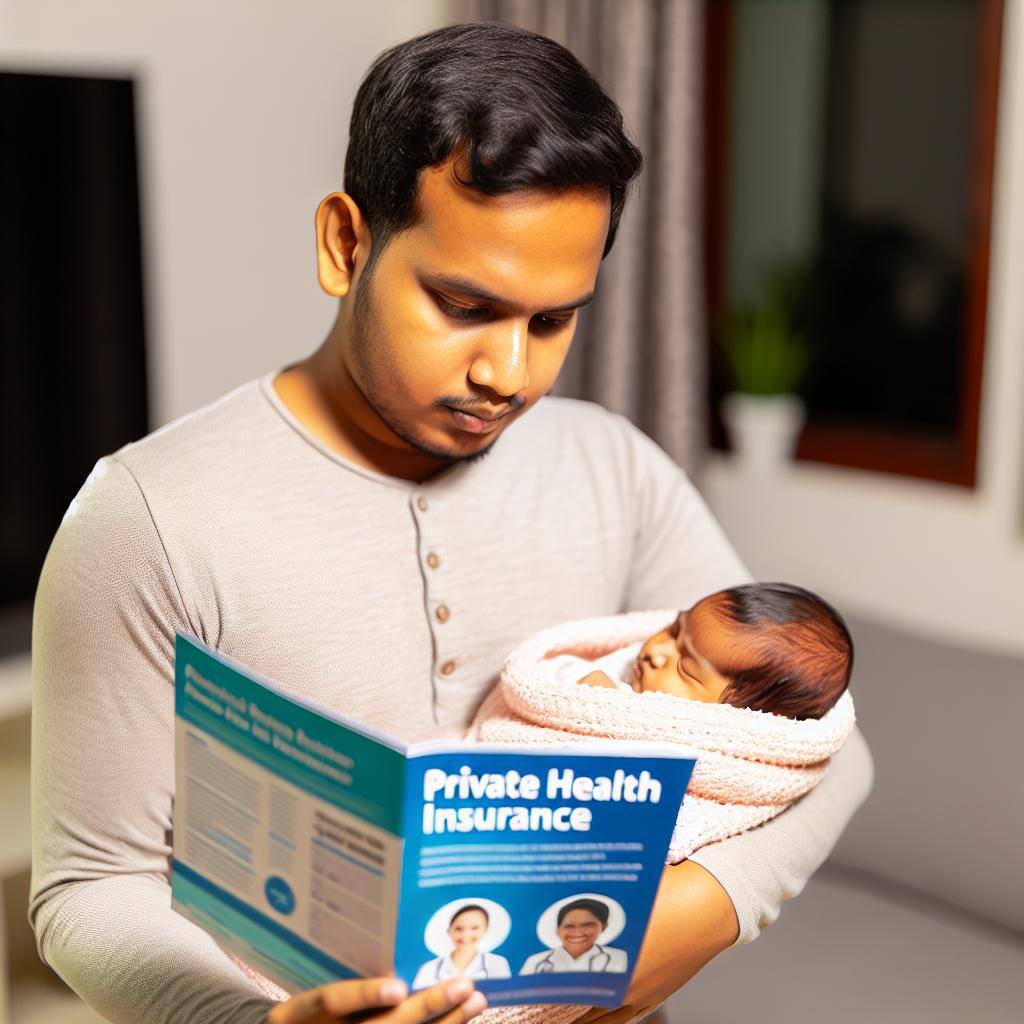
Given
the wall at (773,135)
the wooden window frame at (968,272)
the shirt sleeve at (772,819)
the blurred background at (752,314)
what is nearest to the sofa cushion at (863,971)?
the blurred background at (752,314)

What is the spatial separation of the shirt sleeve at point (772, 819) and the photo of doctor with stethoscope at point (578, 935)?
247 mm

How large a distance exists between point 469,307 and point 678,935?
524 mm

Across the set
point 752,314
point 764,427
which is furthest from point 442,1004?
point 752,314

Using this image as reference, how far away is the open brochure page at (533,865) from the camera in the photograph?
0.74 meters

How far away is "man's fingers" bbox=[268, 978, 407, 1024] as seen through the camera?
0.74 m

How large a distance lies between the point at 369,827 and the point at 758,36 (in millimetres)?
2755

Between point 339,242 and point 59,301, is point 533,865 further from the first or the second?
point 59,301

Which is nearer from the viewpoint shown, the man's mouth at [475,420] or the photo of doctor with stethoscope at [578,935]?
the photo of doctor with stethoscope at [578,935]

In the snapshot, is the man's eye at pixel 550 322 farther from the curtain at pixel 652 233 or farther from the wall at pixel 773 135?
the wall at pixel 773 135

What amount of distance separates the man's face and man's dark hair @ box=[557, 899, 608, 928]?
390mm

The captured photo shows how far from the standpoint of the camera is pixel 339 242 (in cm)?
104

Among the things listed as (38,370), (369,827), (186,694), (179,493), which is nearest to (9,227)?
(38,370)

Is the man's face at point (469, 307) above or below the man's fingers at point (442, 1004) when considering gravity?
above

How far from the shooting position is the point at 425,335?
0.97m
